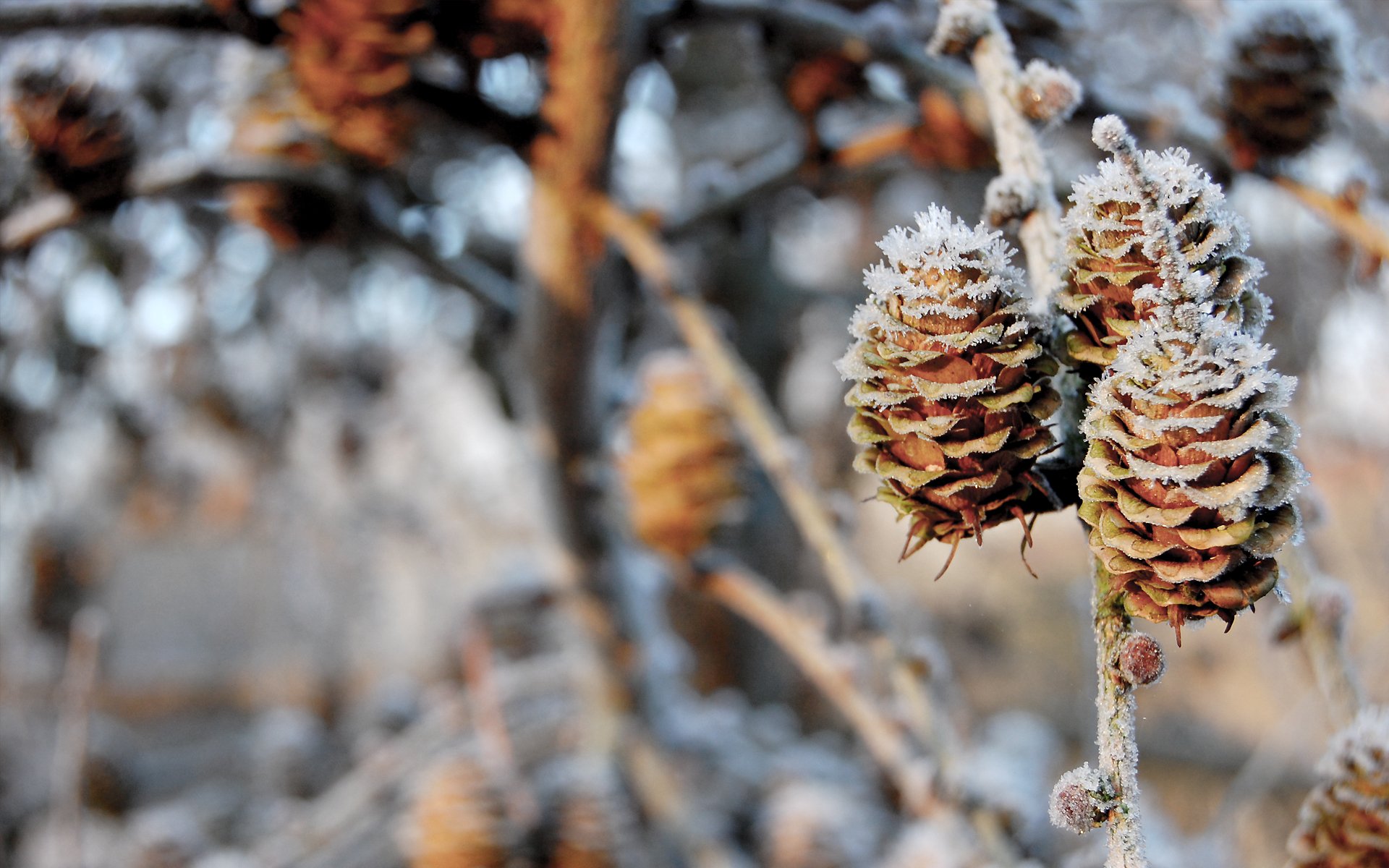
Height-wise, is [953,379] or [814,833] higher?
[953,379]

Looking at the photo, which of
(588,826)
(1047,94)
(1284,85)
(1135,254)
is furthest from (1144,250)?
(588,826)

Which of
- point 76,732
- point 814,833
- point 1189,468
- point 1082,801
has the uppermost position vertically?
point 1189,468

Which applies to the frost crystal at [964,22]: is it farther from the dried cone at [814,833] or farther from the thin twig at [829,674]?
the dried cone at [814,833]

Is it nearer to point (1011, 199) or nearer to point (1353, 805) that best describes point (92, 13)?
point (1011, 199)

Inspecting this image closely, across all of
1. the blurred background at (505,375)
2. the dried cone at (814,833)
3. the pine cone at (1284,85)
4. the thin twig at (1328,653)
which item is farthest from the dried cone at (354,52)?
the dried cone at (814,833)

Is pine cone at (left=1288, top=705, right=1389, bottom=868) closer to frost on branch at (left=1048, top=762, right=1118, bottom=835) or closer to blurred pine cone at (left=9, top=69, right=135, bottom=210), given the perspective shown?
frost on branch at (left=1048, top=762, right=1118, bottom=835)

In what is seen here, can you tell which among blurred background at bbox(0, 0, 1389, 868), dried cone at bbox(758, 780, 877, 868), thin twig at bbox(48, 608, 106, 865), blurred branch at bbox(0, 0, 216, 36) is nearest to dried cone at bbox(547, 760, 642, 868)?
blurred background at bbox(0, 0, 1389, 868)
